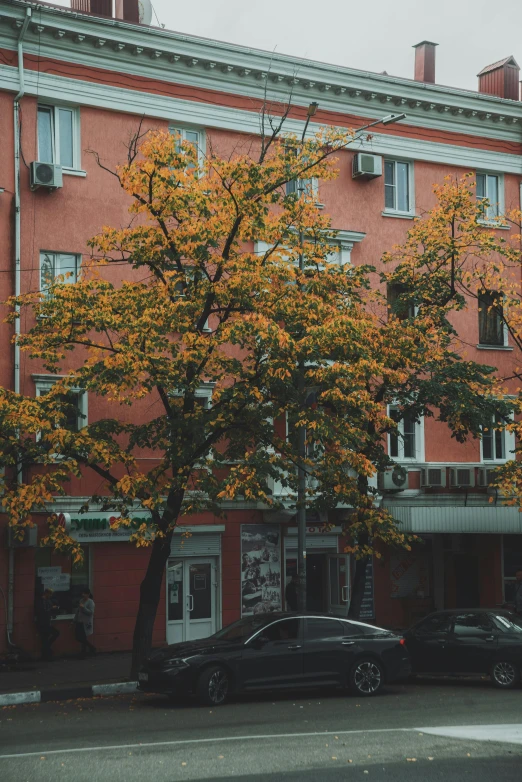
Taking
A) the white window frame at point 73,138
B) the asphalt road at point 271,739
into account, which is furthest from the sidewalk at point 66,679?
the white window frame at point 73,138

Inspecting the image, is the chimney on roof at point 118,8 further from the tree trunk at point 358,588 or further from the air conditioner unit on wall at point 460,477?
the tree trunk at point 358,588

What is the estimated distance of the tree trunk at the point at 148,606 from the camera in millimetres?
18891

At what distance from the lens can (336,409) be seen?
64.5ft

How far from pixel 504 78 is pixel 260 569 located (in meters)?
16.5

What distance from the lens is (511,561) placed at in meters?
29.5

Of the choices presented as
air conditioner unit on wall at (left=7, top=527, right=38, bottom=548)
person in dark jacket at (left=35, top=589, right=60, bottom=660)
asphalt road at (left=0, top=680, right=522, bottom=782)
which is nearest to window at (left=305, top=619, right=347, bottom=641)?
asphalt road at (left=0, top=680, right=522, bottom=782)

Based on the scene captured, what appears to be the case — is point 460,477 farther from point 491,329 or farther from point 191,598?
point 191,598

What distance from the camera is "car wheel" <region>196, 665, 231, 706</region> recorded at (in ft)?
51.9

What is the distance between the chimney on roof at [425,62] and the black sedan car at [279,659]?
18863mm

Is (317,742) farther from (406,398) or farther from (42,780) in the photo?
(406,398)

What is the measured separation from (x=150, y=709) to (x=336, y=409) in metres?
6.61

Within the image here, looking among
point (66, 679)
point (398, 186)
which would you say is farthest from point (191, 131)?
point (66, 679)

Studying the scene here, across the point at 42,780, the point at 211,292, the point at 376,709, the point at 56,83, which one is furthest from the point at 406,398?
the point at 42,780

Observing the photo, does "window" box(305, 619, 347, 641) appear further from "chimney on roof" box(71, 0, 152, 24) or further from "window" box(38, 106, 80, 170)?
"chimney on roof" box(71, 0, 152, 24)
